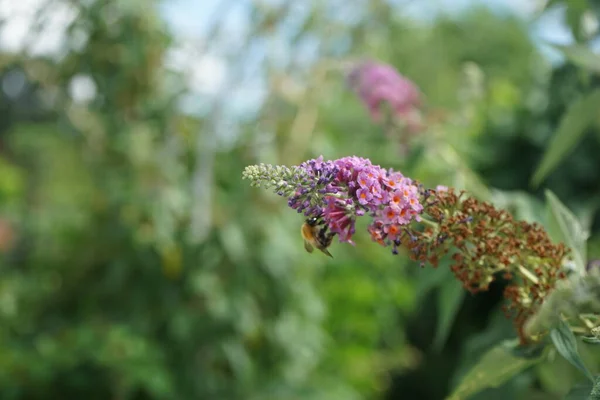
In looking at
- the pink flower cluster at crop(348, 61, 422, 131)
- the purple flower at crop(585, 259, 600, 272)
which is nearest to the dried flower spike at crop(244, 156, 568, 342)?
the purple flower at crop(585, 259, 600, 272)

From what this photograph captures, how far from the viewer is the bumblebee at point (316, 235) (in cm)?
85

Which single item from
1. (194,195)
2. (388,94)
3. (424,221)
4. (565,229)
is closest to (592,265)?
(565,229)

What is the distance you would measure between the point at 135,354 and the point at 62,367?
373 millimetres

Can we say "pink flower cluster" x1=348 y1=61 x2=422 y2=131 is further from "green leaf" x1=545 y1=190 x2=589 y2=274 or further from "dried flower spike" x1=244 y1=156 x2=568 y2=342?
"dried flower spike" x1=244 y1=156 x2=568 y2=342

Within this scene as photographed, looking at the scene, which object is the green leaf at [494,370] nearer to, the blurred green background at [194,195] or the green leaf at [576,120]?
the green leaf at [576,120]

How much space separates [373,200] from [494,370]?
1.01 ft

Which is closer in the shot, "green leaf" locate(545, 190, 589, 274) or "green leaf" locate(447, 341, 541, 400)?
"green leaf" locate(447, 341, 541, 400)

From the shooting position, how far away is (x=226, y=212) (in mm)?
2748

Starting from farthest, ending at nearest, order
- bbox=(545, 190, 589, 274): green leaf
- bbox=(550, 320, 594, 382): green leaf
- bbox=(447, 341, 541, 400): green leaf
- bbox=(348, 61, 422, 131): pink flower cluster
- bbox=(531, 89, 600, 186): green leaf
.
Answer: bbox=(348, 61, 422, 131): pink flower cluster < bbox=(531, 89, 600, 186): green leaf < bbox=(545, 190, 589, 274): green leaf < bbox=(447, 341, 541, 400): green leaf < bbox=(550, 320, 594, 382): green leaf

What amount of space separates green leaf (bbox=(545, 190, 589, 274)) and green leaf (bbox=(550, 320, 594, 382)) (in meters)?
0.23

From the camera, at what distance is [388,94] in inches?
81.3

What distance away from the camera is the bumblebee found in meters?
0.85

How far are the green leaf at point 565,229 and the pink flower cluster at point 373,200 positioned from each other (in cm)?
34

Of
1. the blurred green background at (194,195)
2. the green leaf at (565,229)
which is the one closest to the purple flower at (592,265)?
the green leaf at (565,229)
